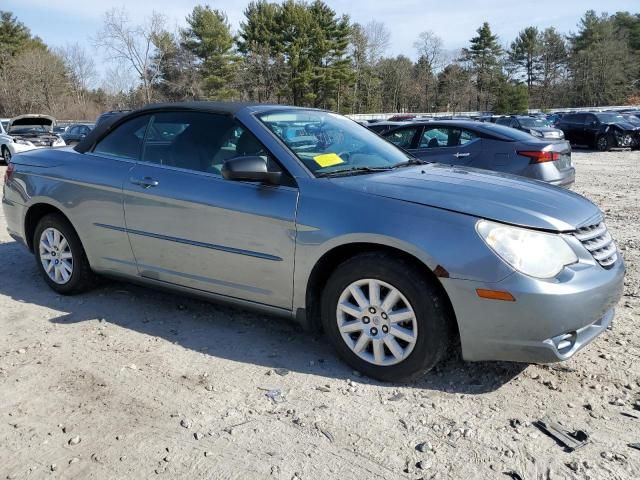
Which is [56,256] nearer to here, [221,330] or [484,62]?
[221,330]

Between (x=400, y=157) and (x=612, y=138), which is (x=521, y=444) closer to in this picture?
(x=400, y=157)

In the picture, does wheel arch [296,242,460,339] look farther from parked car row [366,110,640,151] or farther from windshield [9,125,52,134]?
parked car row [366,110,640,151]

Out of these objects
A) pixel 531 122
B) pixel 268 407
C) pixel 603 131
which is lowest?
pixel 268 407

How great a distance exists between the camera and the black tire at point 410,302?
3.04 m

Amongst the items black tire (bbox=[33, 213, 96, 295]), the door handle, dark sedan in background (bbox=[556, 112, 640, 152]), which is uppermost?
dark sedan in background (bbox=[556, 112, 640, 152])

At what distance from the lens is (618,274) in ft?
10.7

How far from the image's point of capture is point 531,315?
9.34 feet

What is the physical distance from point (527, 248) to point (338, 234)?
40.0 inches

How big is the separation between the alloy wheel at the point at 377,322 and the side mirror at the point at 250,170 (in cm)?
85

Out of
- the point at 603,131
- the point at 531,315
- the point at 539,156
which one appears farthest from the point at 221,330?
the point at 603,131

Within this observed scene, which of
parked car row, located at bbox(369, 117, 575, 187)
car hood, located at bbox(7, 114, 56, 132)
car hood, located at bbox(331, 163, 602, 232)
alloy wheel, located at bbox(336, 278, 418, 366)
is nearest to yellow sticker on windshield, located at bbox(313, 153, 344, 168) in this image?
car hood, located at bbox(331, 163, 602, 232)

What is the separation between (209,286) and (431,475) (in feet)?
6.57

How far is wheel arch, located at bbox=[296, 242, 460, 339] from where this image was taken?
3.08m

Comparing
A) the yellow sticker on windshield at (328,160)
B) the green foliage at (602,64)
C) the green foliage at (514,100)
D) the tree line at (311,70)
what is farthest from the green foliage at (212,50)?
the yellow sticker on windshield at (328,160)
